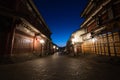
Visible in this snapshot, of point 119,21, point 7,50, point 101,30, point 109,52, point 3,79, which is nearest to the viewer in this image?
point 3,79

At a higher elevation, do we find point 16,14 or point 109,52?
point 16,14

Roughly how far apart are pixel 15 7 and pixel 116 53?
12706mm

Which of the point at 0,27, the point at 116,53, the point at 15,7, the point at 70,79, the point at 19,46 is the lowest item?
the point at 70,79

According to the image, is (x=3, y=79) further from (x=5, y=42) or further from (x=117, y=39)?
(x=117, y=39)

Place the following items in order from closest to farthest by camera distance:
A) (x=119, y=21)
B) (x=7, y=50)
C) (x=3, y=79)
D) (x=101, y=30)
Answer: (x=3, y=79)
(x=119, y=21)
(x=7, y=50)
(x=101, y=30)

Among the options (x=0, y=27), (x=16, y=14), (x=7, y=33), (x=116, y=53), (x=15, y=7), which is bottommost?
(x=116, y=53)

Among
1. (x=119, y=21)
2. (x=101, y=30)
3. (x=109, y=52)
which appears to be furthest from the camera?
(x=101, y=30)

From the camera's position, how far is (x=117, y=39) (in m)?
9.63

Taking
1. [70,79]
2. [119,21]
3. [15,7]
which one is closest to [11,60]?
[15,7]

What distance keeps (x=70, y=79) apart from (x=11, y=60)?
7623 millimetres

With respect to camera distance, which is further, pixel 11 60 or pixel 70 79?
pixel 11 60

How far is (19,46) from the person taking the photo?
40.3 feet

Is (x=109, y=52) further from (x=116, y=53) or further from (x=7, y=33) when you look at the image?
(x=7, y=33)

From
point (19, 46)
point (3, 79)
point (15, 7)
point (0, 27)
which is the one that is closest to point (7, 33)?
point (0, 27)
